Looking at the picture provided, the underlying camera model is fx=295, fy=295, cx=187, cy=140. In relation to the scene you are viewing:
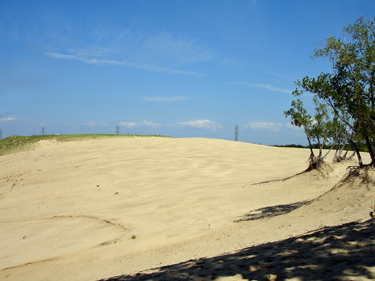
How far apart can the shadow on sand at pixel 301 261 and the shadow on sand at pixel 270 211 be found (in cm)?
258

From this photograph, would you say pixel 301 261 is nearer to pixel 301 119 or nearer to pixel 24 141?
pixel 301 119

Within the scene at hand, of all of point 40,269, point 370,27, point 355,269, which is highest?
point 370,27

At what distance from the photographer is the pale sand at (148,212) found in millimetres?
6293

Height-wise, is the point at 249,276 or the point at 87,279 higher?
the point at 249,276

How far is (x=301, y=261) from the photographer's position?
4020 millimetres

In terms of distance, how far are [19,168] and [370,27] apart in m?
21.7

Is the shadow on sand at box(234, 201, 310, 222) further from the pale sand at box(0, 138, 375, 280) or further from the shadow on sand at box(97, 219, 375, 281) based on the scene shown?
the shadow on sand at box(97, 219, 375, 281)

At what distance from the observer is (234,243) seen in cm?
614

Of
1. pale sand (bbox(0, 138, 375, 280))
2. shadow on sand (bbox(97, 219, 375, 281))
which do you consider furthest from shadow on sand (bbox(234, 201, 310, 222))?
shadow on sand (bbox(97, 219, 375, 281))

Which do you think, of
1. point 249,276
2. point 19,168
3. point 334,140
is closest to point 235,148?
point 334,140

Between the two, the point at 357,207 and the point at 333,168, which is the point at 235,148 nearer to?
the point at 333,168

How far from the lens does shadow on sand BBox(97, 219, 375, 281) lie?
3.59m

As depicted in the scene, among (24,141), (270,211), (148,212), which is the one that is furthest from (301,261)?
(24,141)

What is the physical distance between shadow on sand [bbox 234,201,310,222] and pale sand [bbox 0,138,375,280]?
0.03 m
